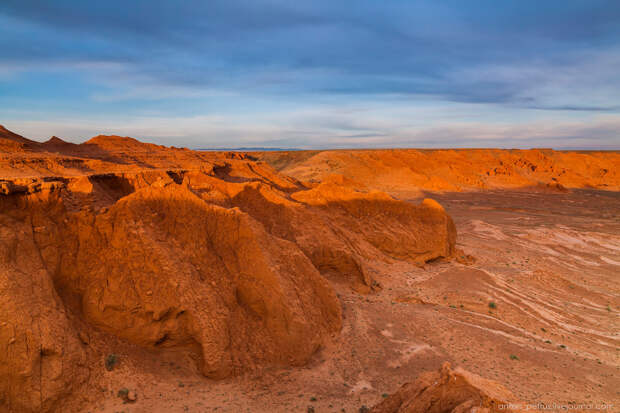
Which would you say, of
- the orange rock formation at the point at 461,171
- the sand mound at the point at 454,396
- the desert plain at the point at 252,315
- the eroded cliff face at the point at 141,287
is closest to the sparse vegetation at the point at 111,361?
the desert plain at the point at 252,315

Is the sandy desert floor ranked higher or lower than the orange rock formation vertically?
lower

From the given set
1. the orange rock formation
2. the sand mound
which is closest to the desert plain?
the sand mound

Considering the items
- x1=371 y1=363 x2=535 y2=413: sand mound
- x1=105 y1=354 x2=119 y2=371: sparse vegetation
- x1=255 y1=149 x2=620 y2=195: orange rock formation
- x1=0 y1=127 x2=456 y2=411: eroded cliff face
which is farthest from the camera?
x1=255 y1=149 x2=620 y2=195: orange rock formation

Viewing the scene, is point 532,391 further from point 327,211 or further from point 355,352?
point 327,211

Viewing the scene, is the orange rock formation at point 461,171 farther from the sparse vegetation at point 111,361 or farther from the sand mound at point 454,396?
the sand mound at point 454,396

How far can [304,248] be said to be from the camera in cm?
1248

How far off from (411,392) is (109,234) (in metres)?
6.79

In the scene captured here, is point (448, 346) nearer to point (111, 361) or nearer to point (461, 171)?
point (111, 361)

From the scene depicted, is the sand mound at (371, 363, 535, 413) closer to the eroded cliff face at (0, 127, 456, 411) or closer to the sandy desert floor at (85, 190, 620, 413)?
the sandy desert floor at (85, 190, 620, 413)

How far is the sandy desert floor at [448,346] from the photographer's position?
271 inches

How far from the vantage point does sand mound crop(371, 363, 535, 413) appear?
182 inches

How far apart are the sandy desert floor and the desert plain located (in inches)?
2.1

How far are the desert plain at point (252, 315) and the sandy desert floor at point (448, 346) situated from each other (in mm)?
52

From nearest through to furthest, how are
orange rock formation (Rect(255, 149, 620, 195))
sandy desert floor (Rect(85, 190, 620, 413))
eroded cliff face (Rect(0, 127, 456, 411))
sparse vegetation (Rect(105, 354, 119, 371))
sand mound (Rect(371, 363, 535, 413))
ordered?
sand mound (Rect(371, 363, 535, 413)) < eroded cliff face (Rect(0, 127, 456, 411)) < sparse vegetation (Rect(105, 354, 119, 371)) < sandy desert floor (Rect(85, 190, 620, 413)) < orange rock formation (Rect(255, 149, 620, 195))
